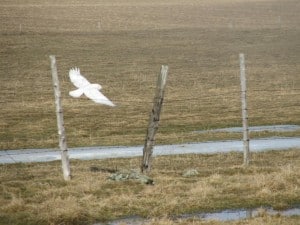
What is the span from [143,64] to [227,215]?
48.3 metres

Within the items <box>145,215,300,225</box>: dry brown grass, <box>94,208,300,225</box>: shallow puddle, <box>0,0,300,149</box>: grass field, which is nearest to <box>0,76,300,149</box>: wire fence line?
<box>0,0,300,149</box>: grass field

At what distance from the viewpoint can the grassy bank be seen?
12.4m

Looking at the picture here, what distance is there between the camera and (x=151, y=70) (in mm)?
57219

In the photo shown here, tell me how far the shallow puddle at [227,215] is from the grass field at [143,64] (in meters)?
12.9

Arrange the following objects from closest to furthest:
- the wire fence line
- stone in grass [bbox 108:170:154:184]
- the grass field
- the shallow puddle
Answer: the shallow puddle → stone in grass [bbox 108:170:154:184] → the wire fence line → the grass field

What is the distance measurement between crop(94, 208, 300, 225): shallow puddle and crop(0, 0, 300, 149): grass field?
42.2 feet

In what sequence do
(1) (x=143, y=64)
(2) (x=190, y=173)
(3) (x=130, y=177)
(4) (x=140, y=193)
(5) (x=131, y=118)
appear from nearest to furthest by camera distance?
(4) (x=140, y=193) → (3) (x=130, y=177) → (2) (x=190, y=173) → (5) (x=131, y=118) → (1) (x=143, y=64)

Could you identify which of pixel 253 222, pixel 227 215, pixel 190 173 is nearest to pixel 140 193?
pixel 227 215

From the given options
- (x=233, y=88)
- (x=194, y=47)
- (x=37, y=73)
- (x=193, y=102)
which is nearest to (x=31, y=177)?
(x=193, y=102)

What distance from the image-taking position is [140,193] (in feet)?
45.6

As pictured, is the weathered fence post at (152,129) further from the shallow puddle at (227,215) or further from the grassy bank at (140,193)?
the shallow puddle at (227,215)

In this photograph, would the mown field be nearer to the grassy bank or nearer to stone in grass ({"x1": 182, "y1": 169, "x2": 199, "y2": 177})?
the grassy bank

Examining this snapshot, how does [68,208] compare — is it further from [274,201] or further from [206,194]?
[274,201]

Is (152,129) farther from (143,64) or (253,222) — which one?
(143,64)
